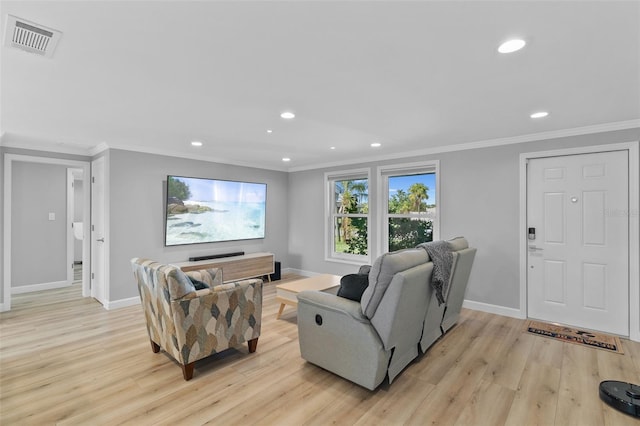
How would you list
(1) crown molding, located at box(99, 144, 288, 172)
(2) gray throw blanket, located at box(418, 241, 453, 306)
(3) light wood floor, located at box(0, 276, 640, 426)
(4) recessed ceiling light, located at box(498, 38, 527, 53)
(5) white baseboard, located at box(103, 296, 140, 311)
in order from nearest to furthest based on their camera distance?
(4) recessed ceiling light, located at box(498, 38, 527, 53), (3) light wood floor, located at box(0, 276, 640, 426), (2) gray throw blanket, located at box(418, 241, 453, 306), (5) white baseboard, located at box(103, 296, 140, 311), (1) crown molding, located at box(99, 144, 288, 172)

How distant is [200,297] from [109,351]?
4.41ft

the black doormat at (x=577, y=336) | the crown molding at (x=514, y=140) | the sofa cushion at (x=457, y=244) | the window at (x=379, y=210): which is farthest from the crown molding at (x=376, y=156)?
the black doormat at (x=577, y=336)

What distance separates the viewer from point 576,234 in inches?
140

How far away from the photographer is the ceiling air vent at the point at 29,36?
156cm

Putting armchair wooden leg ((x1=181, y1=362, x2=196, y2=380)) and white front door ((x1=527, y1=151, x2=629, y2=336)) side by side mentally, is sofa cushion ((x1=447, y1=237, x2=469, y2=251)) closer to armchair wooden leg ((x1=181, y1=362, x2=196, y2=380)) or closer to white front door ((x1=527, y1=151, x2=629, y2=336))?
white front door ((x1=527, y1=151, x2=629, y2=336))

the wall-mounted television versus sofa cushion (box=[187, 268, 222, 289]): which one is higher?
the wall-mounted television


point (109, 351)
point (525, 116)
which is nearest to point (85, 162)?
point (109, 351)

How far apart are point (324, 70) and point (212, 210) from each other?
386cm

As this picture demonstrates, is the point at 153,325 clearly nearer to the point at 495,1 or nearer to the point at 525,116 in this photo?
the point at 495,1

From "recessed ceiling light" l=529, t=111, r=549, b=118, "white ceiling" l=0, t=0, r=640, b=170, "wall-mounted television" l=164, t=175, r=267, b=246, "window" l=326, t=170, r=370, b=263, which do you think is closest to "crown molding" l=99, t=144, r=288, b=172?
"wall-mounted television" l=164, t=175, r=267, b=246

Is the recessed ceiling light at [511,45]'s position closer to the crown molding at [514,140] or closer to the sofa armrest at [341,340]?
the sofa armrest at [341,340]

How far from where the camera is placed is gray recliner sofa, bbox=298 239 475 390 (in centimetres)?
221

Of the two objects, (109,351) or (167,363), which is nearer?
(167,363)

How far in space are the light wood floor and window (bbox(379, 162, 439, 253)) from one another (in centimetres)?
175
